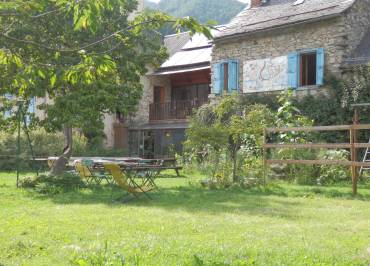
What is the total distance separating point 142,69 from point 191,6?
118 ft

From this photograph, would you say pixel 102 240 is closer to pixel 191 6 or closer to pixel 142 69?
pixel 142 69

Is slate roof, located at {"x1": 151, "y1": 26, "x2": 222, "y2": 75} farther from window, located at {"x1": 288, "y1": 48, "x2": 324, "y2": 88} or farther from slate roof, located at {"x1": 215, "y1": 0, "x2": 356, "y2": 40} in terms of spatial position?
window, located at {"x1": 288, "y1": 48, "x2": 324, "y2": 88}

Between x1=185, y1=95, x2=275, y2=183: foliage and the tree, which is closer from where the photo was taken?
the tree

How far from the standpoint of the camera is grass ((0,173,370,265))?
522 cm

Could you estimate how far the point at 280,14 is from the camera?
20.3 m

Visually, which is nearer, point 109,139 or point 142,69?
point 142,69

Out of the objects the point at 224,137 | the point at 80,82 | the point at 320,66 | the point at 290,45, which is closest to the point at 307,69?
the point at 290,45

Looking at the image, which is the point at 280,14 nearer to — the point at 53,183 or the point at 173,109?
the point at 173,109

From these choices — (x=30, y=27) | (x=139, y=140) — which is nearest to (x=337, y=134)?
(x=30, y=27)

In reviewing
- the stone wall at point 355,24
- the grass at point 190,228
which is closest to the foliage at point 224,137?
the grass at point 190,228

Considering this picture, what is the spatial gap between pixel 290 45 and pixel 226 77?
10.6ft

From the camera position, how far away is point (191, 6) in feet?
163

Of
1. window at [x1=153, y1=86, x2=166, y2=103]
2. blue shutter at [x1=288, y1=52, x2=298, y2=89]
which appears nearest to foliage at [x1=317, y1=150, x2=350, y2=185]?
blue shutter at [x1=288, y1=52, x2=298, y2=89]

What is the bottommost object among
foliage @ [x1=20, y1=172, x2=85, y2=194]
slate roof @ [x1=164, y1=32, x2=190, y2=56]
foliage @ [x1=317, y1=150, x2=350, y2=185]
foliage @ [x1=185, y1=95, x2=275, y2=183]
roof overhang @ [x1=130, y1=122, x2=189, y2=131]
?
foliage @ [x1=20, y1=172, x2=85, y2=194]
